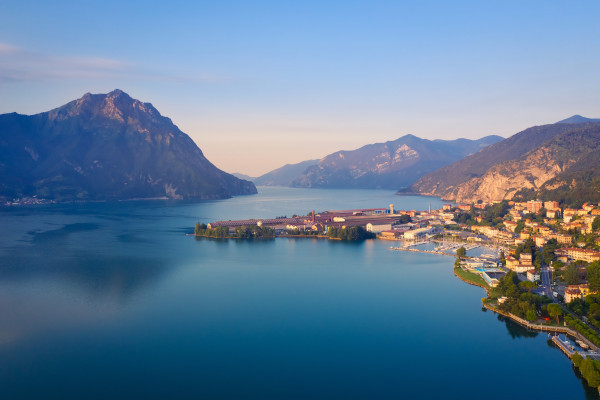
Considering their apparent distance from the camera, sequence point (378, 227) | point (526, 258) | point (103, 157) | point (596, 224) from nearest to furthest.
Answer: point (526, 258) < point (596, 224) < point (378, 227) < point (103, 157)

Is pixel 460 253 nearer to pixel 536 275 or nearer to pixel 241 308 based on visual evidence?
pixel 536 275

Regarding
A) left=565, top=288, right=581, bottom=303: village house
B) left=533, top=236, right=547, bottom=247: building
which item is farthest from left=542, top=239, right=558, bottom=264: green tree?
left=565, top=288, right=581, bottom=303: village house

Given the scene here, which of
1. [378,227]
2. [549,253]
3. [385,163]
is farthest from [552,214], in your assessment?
[385,163]

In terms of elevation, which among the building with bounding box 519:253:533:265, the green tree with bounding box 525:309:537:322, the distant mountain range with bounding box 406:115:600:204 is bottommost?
the green tree with bounding box 525:309:537:322

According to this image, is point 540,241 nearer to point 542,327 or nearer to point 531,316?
point 531,316

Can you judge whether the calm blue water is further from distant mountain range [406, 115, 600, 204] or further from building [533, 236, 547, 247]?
distant mountain range [406, 115, 600, 204]

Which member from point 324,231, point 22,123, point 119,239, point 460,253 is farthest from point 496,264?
point 22,123

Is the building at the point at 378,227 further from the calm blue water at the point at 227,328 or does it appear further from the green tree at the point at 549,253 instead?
the green tree at the point at 549,253
